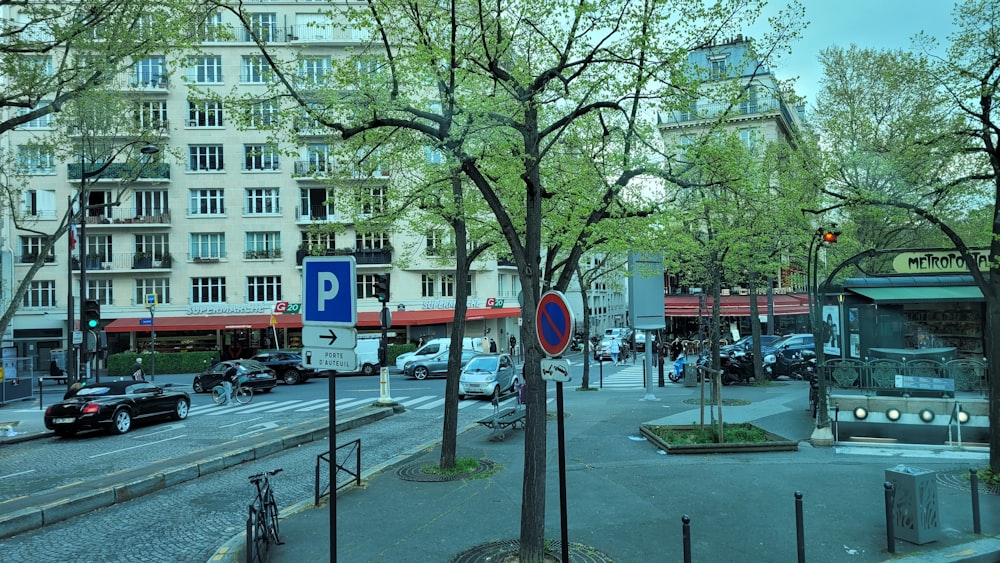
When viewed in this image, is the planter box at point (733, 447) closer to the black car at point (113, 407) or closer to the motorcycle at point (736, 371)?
the motorcycle at point (736, 371)

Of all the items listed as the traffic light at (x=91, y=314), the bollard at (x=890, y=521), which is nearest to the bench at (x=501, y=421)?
the bollard at (x=890, y=521)

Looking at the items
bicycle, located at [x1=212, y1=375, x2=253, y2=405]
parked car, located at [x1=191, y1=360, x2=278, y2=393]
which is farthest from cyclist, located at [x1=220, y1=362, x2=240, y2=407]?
parked car, located at [x1=191, y1=360, x2=278, y2=393]

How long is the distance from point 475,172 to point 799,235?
1787 centimetres

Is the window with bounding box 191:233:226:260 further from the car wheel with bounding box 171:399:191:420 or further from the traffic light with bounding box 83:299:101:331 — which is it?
the car wheel with bounding box 171:399:191:420

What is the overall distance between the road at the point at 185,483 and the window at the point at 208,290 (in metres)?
20.1

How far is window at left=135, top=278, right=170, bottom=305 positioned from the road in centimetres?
2157

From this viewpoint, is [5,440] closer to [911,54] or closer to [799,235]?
[911,54]

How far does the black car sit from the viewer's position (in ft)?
54.7

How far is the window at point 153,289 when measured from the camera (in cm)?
4350

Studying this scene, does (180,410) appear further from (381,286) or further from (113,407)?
(381,286)

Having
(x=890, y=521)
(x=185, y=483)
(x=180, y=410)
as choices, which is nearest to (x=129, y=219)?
(x=180, y=410)

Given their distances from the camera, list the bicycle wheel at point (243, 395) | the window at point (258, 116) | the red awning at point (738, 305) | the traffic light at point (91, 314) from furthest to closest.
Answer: the red awning at point (738, 305), the bicycle wheel at point (243, 395), the traffic light at point (91, 314), the window at point (258, 116)

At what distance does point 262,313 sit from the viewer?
142 ft

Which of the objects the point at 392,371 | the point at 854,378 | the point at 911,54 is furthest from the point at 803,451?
Result: the point at 392,371
